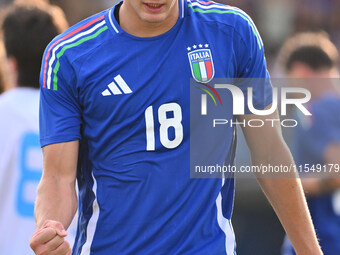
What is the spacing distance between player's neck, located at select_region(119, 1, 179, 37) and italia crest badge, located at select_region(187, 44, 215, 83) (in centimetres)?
14

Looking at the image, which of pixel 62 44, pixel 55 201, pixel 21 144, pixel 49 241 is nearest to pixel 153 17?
pixel 62 44

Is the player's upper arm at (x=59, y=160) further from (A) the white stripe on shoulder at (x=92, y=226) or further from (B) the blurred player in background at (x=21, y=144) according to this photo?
(B) the blurred player in background at (x=21, y=144)

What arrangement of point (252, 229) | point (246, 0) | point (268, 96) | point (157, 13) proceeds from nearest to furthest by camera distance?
point (157, 13)
point (268, 96)
point (252, 229)
point (246, 0)

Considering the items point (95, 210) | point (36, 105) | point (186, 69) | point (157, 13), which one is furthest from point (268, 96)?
point (36, 105)

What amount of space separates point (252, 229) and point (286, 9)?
8.79 metres

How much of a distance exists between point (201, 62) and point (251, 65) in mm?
218

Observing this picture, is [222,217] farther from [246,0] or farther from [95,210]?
[246,0]

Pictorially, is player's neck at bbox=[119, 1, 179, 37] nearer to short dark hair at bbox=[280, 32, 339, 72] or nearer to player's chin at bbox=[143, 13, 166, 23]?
player's chin at bbox=[143, 13, 166, 23]

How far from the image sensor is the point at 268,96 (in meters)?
3.59

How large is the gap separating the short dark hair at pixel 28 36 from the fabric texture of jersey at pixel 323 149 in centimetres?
233

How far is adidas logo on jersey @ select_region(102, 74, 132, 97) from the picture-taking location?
3375 millimetres

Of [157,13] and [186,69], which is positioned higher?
[157,13]

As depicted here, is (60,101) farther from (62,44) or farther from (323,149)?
(323,149)

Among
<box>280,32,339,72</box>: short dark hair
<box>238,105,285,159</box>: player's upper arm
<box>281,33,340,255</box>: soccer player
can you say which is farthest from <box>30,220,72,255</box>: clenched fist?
<box>280,32,339,72</box>: short dark hair
